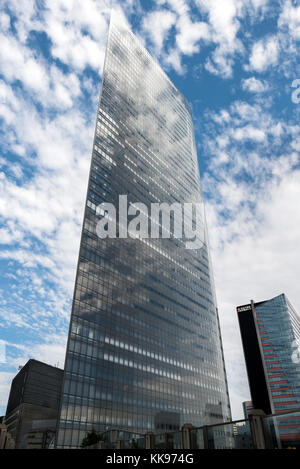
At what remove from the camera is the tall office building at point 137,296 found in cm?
6312

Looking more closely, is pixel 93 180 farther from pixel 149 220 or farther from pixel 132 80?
pixel 132 80

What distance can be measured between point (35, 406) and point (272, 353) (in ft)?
424

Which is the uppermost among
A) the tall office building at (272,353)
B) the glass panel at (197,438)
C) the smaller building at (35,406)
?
the tall office building at (272,353)

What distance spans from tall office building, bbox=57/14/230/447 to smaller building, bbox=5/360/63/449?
4829 centimetres

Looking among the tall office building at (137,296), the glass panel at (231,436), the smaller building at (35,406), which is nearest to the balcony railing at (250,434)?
the glass panel at (231,436)

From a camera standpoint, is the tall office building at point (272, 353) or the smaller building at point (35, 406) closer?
the smaller building at point (35, 406)

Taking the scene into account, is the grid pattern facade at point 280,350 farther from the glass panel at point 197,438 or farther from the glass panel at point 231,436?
the glass panel at point 231,436

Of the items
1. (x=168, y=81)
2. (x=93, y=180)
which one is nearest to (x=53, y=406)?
(x=93, y=180)

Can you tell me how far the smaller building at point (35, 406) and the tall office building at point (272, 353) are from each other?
11067cm

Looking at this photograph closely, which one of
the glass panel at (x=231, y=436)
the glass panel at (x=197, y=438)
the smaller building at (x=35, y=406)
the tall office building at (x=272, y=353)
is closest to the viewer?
the glass panel at (x=231, y=436)

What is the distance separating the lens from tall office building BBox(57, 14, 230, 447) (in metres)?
63.1

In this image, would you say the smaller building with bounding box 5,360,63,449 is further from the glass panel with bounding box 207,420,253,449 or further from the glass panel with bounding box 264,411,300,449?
the glass panel with bounding box 264,411,300,449

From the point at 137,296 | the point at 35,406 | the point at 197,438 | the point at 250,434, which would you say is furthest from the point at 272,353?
the point at 250,434
